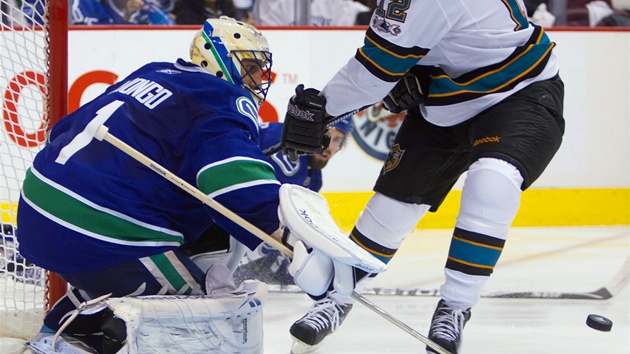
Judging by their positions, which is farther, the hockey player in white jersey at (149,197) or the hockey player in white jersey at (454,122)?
the hockey player in white jersey at (454,122)

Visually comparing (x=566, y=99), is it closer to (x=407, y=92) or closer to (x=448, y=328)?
(x=407, y=92)

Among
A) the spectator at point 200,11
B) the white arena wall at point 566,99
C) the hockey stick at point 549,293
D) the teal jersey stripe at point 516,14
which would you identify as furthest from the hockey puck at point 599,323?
the spectator at point 200,11

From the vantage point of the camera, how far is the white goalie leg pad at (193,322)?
156 cm

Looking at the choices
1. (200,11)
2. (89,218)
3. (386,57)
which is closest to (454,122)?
Result: (386,57)

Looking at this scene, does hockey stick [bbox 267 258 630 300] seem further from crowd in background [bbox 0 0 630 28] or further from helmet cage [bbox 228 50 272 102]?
crowd in background [bbox 0 0 630 28]

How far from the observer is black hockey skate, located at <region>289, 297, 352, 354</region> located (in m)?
2.19

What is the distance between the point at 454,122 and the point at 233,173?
0.84 meters

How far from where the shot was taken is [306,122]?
86.0 inches

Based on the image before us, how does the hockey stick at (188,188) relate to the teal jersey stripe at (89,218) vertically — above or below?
above

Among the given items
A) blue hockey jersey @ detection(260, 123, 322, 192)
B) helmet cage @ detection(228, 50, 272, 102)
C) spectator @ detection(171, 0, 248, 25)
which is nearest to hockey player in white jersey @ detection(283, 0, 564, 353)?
helmet cage @ detection(228, 50, 272, 102)

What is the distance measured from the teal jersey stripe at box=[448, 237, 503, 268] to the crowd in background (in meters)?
2.65

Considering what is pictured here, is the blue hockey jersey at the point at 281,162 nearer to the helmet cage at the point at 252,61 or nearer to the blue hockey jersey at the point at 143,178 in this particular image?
the helmet cage at the point at 252,61

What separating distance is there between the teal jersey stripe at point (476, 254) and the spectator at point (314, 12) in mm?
2652

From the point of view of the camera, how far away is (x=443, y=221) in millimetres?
4453
